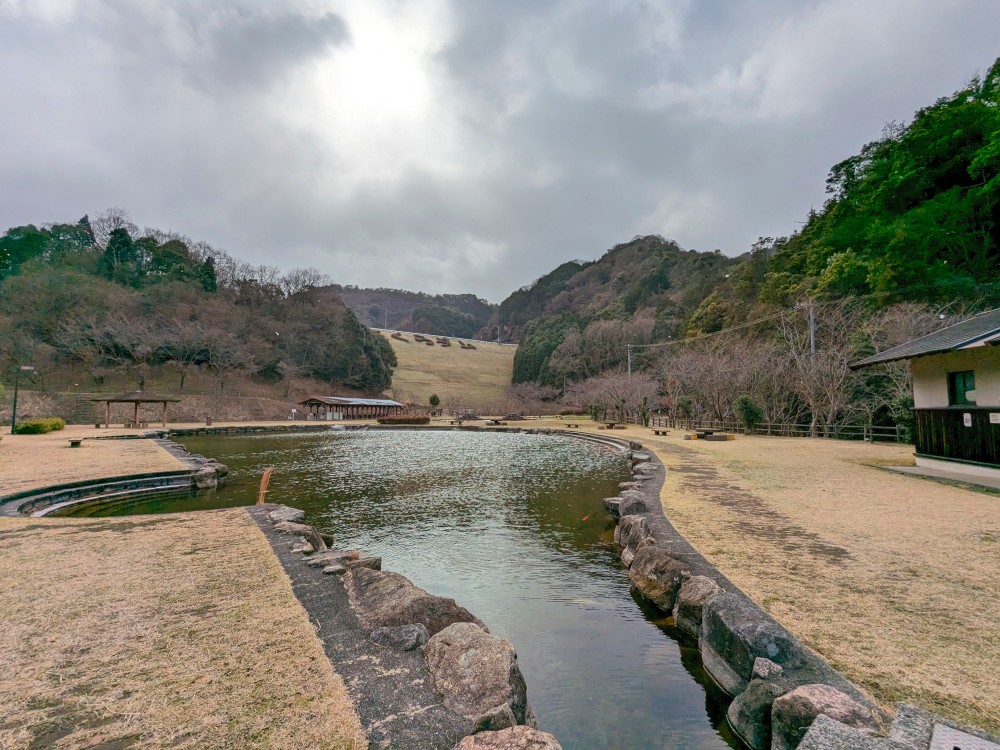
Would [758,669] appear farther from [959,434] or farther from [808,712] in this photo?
[959,434]

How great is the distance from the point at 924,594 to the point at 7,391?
42.7 metres

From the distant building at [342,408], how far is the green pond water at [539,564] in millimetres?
23331

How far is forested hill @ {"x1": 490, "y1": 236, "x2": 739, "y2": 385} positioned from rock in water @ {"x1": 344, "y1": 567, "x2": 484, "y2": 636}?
140ft

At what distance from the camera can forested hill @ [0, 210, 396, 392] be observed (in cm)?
3628

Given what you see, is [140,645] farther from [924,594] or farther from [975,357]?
[975,357]

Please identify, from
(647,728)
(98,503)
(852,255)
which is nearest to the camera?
(647,728)

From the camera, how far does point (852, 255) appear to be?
21812 mm

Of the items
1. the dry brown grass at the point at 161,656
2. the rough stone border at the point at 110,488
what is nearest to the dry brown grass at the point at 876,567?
the dry brown grass at the point at 161,656

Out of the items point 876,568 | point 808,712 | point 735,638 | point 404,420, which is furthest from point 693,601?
point 404,420

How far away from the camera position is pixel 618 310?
Answer: 54.3m

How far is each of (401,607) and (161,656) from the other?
1448 millimetres

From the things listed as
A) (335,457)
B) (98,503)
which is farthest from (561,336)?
(98,503)

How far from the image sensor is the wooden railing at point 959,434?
30.0ft

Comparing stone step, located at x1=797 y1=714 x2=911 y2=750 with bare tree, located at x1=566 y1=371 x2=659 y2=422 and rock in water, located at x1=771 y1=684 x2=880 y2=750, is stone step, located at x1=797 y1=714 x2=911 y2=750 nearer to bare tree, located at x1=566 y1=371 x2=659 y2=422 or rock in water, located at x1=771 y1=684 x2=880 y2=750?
rock in water, located at x1=771 y1=684 x2=880 y2=750
